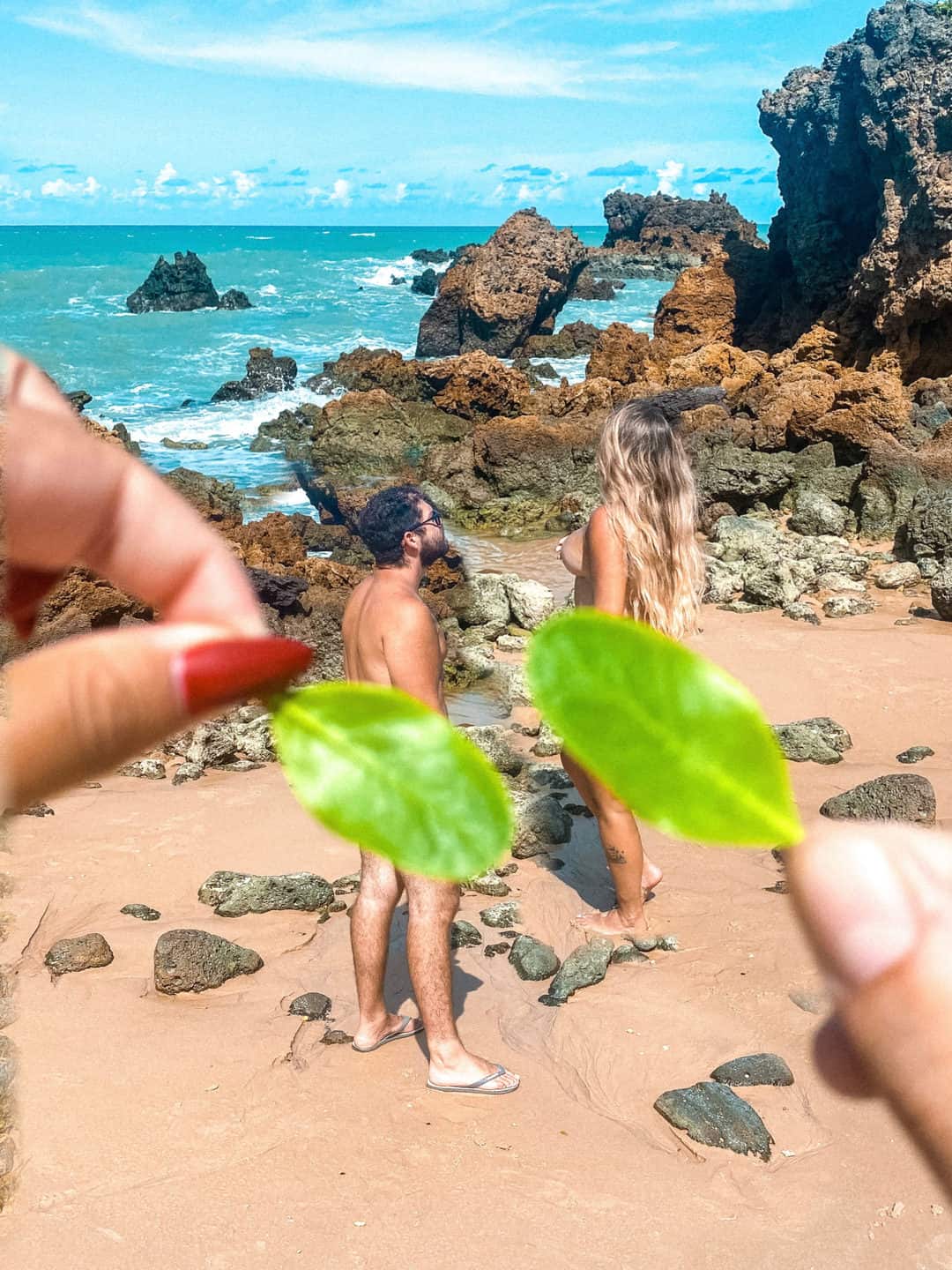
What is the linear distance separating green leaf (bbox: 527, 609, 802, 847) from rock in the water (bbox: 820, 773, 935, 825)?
3940 mm

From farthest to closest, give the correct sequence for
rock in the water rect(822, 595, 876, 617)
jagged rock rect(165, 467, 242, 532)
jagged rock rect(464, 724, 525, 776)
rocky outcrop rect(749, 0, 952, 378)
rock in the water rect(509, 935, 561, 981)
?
rocky outcrop rect(749, 0, 952, 378) < jagged rock rect(165, 467, 242, 532) < rock in the water rect(822, 595, 876, 617) < jagged rock rect(464, 724, 525, 776) < rock in the water rect(509, 935, 561, 981)

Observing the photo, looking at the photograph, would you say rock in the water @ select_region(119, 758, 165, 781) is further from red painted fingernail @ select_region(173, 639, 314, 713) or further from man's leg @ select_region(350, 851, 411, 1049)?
red painted fingernail @ select_region(173, 639, 314, 713)

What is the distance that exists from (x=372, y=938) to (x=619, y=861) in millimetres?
1001

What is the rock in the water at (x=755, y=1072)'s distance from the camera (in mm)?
2998

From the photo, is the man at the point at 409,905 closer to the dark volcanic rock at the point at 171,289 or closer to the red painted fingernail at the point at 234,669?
the red painted fingernail at the point at 234,669

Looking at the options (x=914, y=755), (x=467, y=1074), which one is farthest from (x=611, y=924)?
(x=914, y=755)

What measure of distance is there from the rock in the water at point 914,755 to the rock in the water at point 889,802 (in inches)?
33.0

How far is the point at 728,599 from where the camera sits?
740 centimetres

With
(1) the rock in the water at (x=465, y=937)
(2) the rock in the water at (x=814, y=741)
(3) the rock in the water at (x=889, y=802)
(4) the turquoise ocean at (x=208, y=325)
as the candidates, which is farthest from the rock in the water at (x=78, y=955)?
(4) the turquoise ocean at (x=208, y=325)

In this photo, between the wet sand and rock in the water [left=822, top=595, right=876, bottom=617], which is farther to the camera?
rock in the water [left=822, top=595, right=876, bottom=617]

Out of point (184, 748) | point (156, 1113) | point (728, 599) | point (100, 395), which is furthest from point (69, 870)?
point (100, 395)

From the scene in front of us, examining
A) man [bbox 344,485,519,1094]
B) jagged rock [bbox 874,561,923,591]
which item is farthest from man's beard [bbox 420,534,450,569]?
jagged rock [bbox 874,561,923,591]

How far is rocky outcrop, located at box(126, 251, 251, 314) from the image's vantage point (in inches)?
1326

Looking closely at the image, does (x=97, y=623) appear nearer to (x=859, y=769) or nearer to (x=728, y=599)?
(x=859, y=769)
